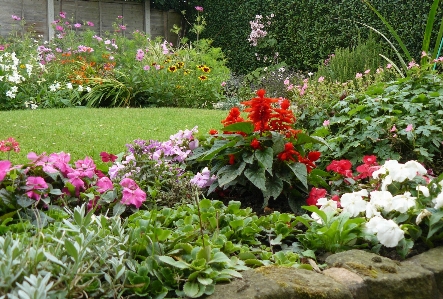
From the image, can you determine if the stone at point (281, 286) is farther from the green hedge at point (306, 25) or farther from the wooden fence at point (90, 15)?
the wooden fence at point (90, 15)

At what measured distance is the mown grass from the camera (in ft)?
14.4

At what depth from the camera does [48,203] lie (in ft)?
8.17

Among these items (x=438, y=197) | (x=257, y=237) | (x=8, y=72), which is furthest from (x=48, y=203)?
(x=8, y=72)

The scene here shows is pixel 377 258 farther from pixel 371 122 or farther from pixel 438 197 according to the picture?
pixel 371 122

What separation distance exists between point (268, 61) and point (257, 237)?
28.5 feet

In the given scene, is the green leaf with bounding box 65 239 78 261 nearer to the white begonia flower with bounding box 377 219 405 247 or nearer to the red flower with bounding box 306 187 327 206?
the white begonia flower with bounding box 377 219 405 247

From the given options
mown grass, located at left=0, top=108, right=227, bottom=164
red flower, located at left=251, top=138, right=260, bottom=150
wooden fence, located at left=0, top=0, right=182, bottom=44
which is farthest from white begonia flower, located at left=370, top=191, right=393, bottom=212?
wooden fence, located at left=0, top=0, right=182, bottom=44

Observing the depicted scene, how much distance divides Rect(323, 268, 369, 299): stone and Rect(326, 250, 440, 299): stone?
0.02m

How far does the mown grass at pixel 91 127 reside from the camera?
4.39 meters

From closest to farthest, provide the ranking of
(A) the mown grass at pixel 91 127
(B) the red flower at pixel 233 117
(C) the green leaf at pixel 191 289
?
(C) the green leaf at pixel 191 289, (B) the red flower at pixel 233 117, (A) the mown grass at pixel 91 127

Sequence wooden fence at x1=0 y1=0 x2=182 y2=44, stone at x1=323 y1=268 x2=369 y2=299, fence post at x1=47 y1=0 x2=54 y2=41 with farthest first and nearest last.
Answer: fence post at x1=47 y1=0 x2=54 y2=41 < wooden fence at x1=0 y1=0 x2=182 y2=44 < stone at x1=323 y1=268 x2=369 y2=299

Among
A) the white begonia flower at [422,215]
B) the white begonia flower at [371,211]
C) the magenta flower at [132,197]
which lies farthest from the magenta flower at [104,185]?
the white begonia flower at [422,215]

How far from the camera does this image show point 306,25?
9.76m

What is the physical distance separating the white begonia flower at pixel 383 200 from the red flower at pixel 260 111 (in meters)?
0.80
